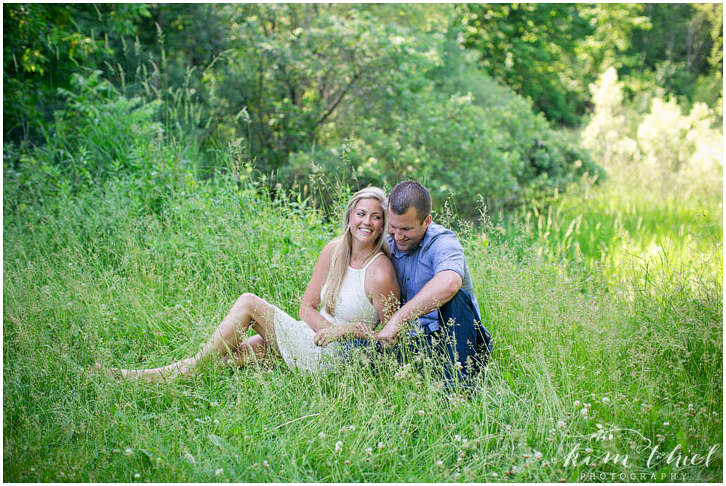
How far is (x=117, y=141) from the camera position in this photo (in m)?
5.99

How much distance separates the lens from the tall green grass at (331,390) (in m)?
2.46

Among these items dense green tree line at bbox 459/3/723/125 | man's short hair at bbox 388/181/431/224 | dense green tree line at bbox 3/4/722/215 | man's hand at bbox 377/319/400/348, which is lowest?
man's hand at bbox 377/319/400/348

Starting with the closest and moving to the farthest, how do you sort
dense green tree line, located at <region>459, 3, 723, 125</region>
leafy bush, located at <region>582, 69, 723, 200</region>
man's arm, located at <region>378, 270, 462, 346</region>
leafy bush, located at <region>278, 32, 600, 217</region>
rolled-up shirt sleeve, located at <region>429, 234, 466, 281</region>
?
man's arm, located at <region>378, 270, 462, 346</region> → rolled-up shirt sleeve, located at <region>429, 234, 466, 281</region> → leafy bush, located at <region>278, 32, 600, 217</region> → leafy bush, located at <region>582, 69, 723, 200</region> → dense green tree line, located at <region>459, 3, 723, 125</region>

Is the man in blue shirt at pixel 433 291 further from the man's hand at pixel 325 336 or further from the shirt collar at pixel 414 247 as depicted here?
the man's hand at pixel 325 336

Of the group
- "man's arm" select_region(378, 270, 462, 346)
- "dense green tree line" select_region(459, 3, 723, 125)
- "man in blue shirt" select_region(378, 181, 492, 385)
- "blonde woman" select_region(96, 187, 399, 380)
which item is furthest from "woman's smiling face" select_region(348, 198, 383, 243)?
"dense green tree line" select_region(459, 3, 723, 125)

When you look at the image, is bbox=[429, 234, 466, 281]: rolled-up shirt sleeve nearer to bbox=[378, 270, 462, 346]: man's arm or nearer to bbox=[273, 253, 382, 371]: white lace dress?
bbox=[378, 270, 462, 346]: man's arm

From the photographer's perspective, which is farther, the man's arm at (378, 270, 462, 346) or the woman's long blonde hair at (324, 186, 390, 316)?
the woman's long blonde hair at (324, 186, 390, 316)

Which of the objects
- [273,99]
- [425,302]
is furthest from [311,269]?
[273,99]

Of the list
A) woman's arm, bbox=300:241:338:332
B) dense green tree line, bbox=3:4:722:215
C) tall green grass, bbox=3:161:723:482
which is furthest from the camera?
dense green tree line, bbox=3:4:722:215

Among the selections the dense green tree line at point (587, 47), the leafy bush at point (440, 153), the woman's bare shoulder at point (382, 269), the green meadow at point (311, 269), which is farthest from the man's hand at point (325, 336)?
the dense green tree line at point (587, 47)

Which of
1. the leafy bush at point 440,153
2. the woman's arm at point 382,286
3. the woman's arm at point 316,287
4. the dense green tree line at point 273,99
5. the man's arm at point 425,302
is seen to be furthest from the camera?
the leafy bush at point 440,153

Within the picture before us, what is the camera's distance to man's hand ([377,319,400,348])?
2.91m

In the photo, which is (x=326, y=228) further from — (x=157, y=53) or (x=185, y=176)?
(x=157, y=53)

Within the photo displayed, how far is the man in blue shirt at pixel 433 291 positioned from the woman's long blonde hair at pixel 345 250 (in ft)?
0.37
